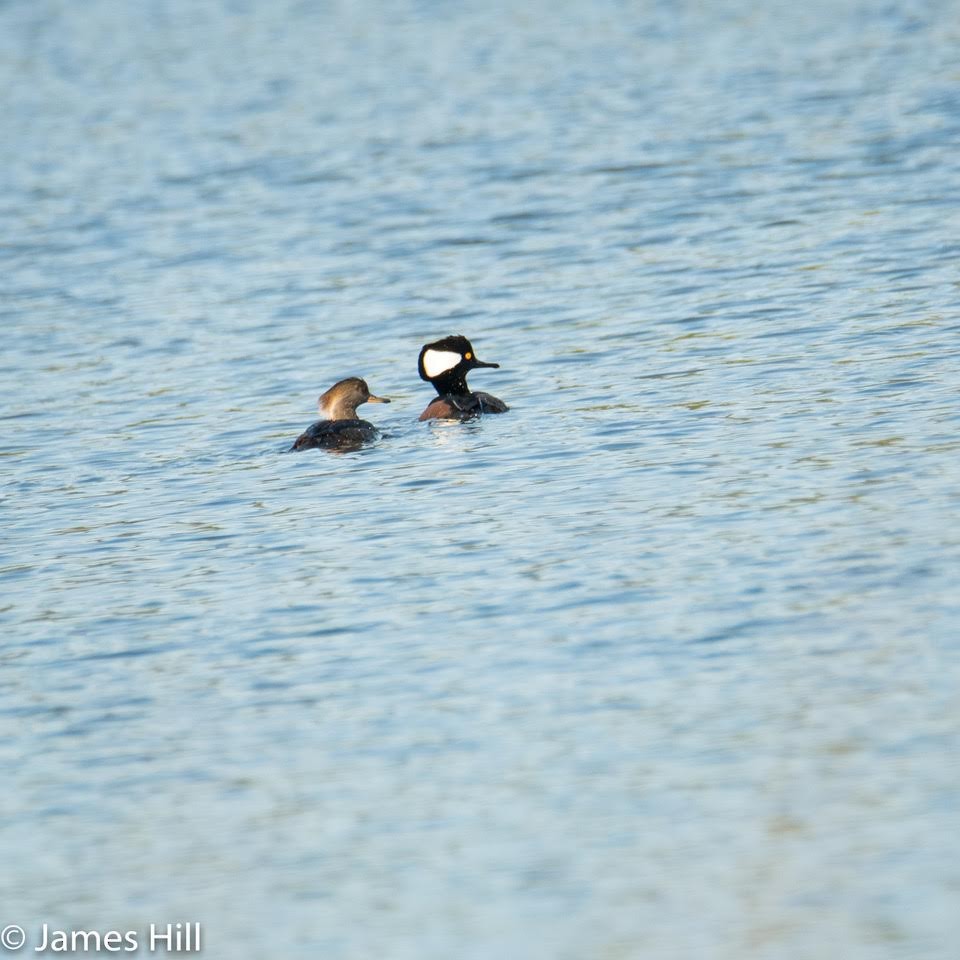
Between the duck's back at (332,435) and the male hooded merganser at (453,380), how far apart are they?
3.07 ft

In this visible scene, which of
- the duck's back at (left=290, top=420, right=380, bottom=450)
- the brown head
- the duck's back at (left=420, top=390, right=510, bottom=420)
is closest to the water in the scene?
the duck's back at (left=420, top=390, right=510, bottom=420)

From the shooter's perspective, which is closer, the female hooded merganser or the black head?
the female hooded merganser

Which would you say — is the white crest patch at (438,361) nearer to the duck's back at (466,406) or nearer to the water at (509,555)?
the duck's back at (466,406)

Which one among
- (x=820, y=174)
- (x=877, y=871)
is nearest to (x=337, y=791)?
(x=877, y=871)

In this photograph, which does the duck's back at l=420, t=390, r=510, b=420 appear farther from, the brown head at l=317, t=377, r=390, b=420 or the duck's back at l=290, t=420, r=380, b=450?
the duck's back at l=290, t=420, r=380, b=450

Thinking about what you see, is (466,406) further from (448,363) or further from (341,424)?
(341,424)

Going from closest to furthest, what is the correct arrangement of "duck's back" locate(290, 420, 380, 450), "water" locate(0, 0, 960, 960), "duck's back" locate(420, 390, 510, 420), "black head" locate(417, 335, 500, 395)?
"water" locate(0, 0, 960, 960) < "duck's back" locate(290, 420, 380, 450) < "duck's back" locate(420, 390, 510, 420) < "black head" locate(417, 335, 500, 395)

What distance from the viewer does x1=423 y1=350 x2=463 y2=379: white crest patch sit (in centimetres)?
1603

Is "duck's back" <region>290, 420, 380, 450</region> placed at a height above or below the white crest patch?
below

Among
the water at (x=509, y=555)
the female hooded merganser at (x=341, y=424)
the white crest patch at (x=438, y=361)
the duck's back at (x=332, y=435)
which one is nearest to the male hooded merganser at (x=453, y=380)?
the white crest patch at (x=438, y=361)

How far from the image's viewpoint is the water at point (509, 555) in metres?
7.40

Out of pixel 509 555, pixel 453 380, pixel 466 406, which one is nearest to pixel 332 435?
pixel 466 406

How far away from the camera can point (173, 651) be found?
1026 centimetres

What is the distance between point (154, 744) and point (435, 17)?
36136 millimetres
